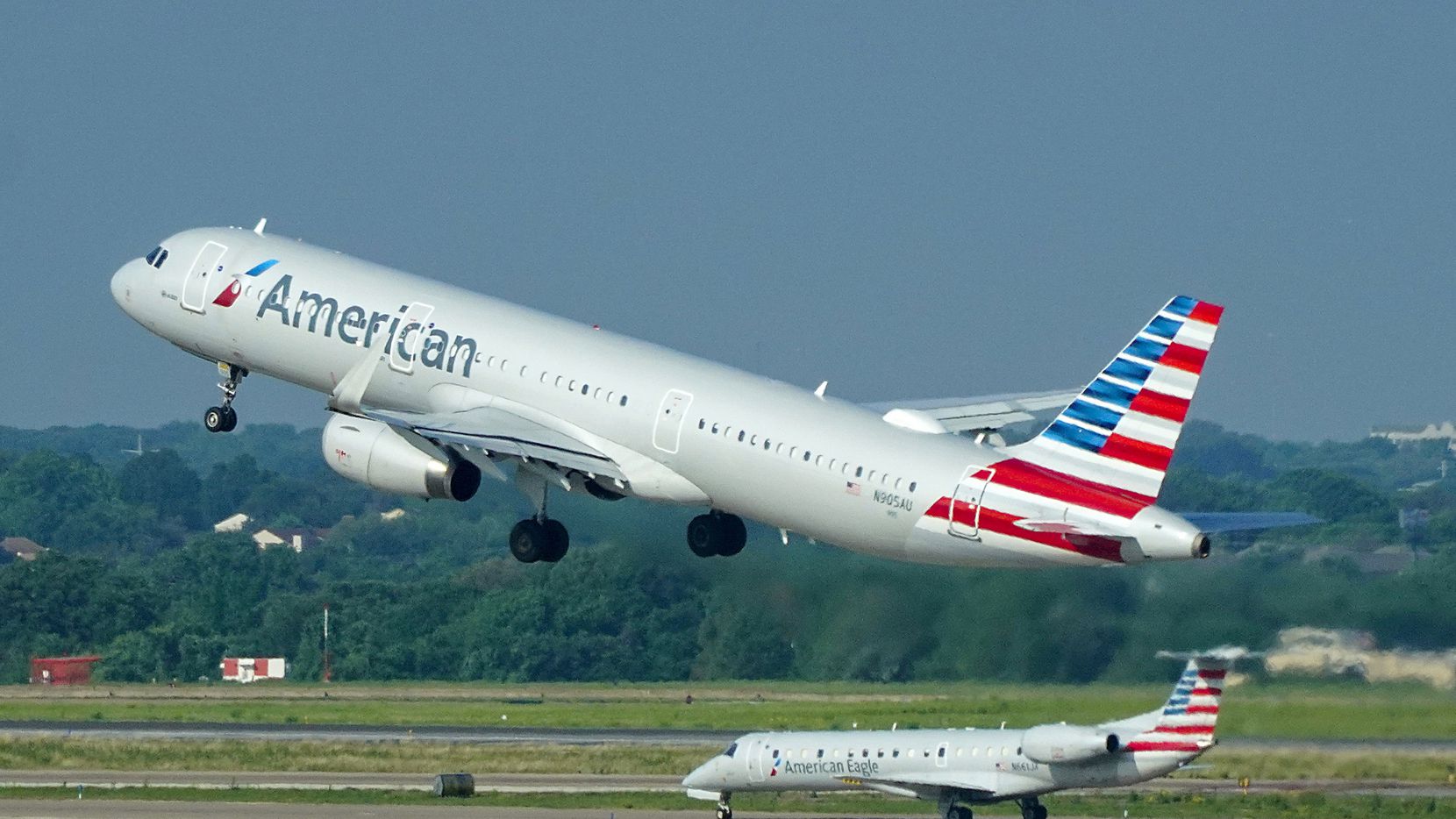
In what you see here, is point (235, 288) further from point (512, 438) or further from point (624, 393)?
point (624, 393)

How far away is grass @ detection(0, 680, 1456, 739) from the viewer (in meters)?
62.8

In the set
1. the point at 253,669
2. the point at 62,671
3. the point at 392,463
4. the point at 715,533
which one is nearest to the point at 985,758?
the point at 715,533

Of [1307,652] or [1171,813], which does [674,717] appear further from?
[1307,652]

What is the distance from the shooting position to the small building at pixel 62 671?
12081 centimetres

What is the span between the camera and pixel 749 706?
92.1 meters

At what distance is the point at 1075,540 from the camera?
2132 inches

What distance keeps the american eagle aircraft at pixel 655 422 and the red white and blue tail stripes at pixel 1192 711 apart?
777 centimetres

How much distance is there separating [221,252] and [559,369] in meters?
11.4

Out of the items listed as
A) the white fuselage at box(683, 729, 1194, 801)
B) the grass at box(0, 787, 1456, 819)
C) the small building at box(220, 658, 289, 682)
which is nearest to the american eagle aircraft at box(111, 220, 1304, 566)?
Result: the white fuselage at box(683, 729, 1194, 801)

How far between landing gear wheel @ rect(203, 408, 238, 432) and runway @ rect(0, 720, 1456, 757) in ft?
58.3

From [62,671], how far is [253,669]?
825 cm

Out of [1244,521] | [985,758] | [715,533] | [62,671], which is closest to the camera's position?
[1244,521]

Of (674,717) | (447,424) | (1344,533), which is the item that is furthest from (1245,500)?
(447,424)

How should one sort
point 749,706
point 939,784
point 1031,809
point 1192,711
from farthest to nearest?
point 749,706, point 939,784, point 1031,809, point 1192,711
